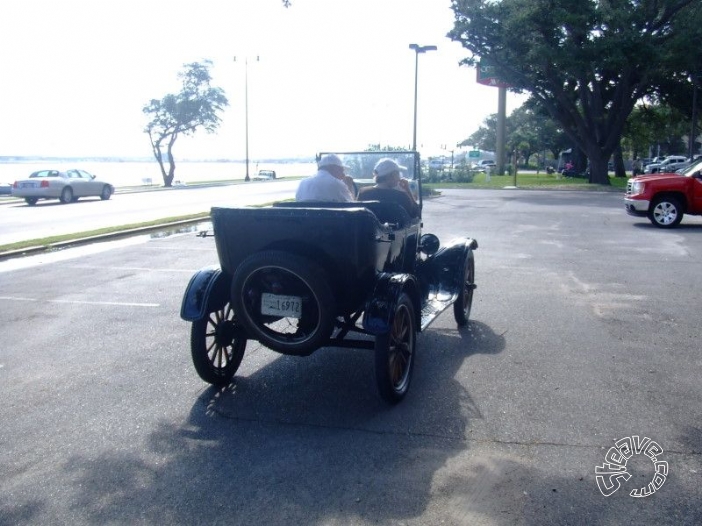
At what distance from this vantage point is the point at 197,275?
5.50 metres

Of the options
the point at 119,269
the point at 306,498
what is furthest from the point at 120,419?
the point at 119,269

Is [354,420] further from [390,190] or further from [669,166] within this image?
[669,166]

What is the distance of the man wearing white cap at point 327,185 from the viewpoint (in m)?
6.48

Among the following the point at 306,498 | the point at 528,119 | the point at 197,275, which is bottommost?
the point at 306,498

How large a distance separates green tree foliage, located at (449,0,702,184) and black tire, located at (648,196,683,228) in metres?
18.8

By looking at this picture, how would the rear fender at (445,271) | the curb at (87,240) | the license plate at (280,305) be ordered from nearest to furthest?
the license plate at (280,305)
the rear fender at (445,271)
the curb at (87,240)

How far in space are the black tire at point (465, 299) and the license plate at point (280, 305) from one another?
2446 millimetres

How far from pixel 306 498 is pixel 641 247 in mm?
11323

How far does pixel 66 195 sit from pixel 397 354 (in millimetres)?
26675

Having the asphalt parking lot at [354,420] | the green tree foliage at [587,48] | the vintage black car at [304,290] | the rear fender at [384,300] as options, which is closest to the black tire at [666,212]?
the asphalt parking lot at [354,420]

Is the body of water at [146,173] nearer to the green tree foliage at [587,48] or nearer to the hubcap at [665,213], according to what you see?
the green tree foliage at [587,48]

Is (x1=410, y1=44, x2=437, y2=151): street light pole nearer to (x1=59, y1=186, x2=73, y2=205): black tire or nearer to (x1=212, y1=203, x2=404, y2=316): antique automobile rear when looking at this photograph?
(x1=59, y1=186, x2=73, y2=205): black tire

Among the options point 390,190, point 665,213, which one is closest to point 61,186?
point 665,213

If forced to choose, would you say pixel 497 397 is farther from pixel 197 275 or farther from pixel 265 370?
pixel 197 275
